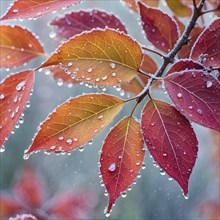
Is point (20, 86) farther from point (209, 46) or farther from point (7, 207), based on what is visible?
point (7, 207)

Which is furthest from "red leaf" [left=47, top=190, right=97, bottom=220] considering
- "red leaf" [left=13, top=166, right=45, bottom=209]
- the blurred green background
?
the blurred green background

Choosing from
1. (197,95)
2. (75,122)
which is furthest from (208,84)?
(75,122)

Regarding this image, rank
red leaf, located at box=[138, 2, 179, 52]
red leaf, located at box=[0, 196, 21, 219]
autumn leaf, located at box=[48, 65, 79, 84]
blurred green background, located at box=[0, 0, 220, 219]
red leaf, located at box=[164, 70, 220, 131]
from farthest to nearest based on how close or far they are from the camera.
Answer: blurred green background, located at box=[0, 0, 220, 219] → red leaf, located at box=[0, 196, 21, 219] → autumn leaf, located at box=[48, 65, 79, 84] → red leaf, located at box=[138, 2, 179, 52] → red leaf, located at box=[164, 70, 220, 131]

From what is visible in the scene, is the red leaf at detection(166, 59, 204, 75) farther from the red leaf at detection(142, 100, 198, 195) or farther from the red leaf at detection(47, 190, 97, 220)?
the red leaf at detection(47, 190, 97, 220)

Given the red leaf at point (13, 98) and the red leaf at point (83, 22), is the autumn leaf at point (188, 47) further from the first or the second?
the red leaf at point (13, 98)

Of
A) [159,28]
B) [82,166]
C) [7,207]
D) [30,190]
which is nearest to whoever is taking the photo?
[159,28]

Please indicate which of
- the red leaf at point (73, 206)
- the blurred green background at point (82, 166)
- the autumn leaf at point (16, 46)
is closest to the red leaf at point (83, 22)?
the autumn leaf at point (16, 46)

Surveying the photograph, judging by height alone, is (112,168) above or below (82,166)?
above
